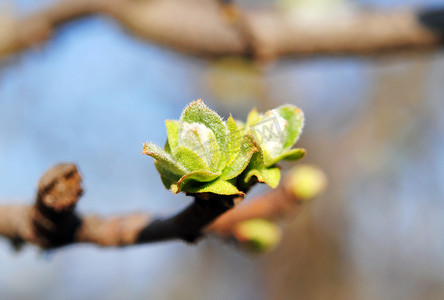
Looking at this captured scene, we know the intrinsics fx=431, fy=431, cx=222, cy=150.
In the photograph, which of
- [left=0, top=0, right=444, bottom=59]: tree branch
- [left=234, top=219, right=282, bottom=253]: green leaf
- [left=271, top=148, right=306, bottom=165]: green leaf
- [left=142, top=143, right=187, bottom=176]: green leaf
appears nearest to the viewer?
[left=142, top=143, right=187, bottom=176]: green leaf

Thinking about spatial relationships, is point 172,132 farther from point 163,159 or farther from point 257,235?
point 257,235

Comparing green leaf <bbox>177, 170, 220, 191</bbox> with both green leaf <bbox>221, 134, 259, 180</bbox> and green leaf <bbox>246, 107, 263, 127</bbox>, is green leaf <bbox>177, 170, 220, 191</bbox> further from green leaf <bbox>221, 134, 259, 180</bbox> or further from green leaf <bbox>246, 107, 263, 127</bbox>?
green leaf <bbox>246, 107, 263, 127</bbox>

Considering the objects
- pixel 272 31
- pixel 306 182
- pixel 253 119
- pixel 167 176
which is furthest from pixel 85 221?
pixel 272 31

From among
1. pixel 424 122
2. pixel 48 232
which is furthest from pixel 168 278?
pixel 48 232

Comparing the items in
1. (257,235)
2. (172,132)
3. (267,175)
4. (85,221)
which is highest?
(172,132)

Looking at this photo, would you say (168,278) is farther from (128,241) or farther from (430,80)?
(128,241)

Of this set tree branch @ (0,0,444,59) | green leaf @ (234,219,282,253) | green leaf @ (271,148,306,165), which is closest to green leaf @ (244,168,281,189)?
green leaf @ (271,148,306,165)

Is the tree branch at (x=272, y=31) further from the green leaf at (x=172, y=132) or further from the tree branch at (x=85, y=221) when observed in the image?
the green leaf at (x=172, y=132)
